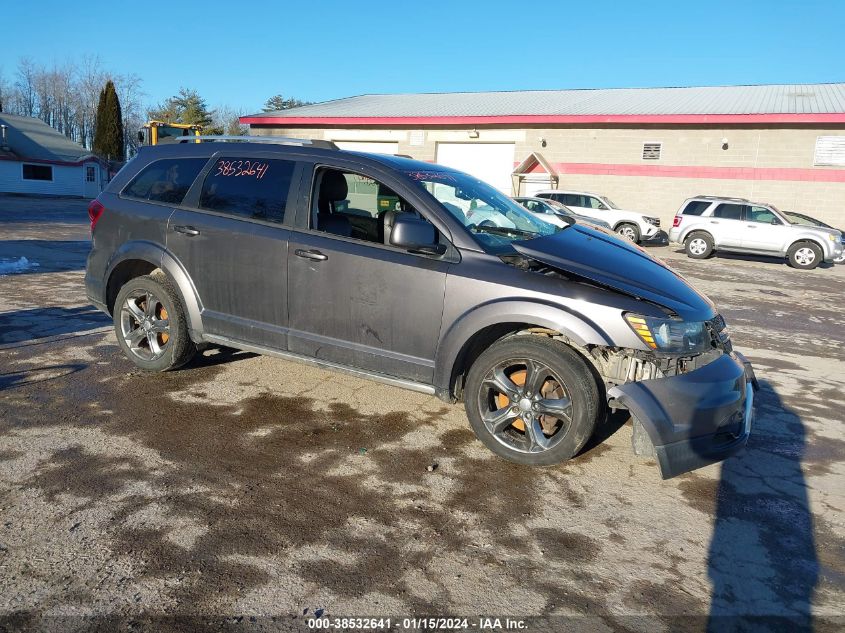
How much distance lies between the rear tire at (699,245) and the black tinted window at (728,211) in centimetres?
72

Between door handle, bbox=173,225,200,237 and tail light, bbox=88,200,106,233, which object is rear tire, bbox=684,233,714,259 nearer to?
door handle, bbox=173,225,200,237

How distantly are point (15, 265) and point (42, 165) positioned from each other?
37.3 metres

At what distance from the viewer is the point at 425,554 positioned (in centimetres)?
300

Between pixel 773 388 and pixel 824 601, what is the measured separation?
11.5 feet

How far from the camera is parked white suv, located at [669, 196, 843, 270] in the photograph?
59.2 ft

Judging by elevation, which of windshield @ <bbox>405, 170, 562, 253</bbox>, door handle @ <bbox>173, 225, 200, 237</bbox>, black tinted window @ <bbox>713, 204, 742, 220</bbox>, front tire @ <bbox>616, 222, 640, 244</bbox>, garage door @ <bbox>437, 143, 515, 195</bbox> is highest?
garage door @ <bbox>437, 143, 515, 195</bbox>

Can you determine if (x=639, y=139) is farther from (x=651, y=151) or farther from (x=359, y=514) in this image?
(x=359, y=514)

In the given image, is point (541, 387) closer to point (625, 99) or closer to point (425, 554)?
point (425, 554)

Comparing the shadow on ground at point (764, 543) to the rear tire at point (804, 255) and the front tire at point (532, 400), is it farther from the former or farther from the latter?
the rear tire at point (804, 255)

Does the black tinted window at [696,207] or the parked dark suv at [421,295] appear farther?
the black tinted window at [696,207]

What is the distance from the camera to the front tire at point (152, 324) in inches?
201

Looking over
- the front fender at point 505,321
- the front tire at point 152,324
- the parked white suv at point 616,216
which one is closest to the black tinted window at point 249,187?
the front tire at point 152,324

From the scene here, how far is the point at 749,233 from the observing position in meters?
19.0

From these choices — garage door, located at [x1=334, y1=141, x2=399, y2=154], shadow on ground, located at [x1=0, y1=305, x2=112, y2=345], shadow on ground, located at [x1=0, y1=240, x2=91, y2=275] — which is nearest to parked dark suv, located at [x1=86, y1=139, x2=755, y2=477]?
shadow on ground, located at [x1=0, y1=305, x2=112, y2=345]
